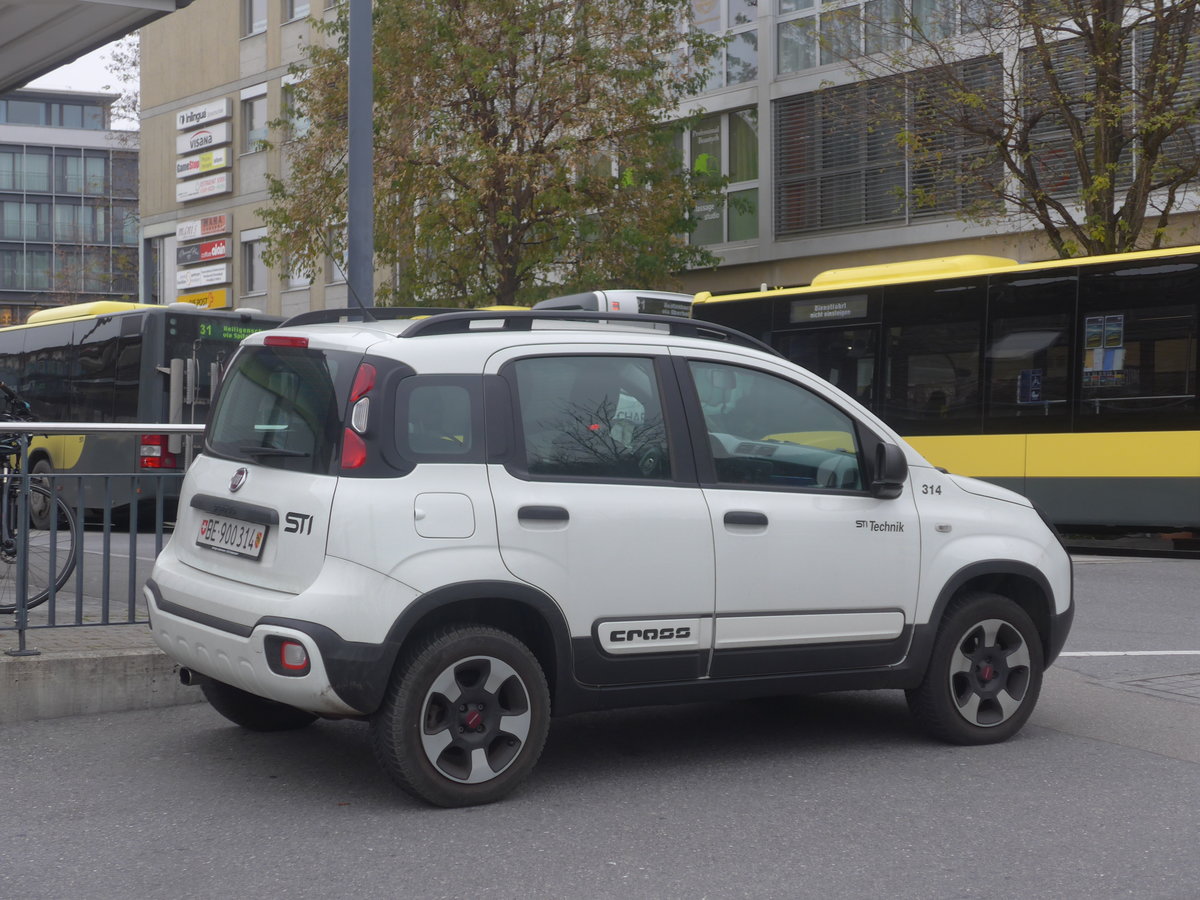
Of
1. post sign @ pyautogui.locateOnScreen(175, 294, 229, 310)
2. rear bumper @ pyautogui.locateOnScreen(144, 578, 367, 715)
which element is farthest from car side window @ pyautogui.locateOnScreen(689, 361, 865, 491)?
post sign @ pyautogui.locateOnScreen(175, 294, 229, 310)

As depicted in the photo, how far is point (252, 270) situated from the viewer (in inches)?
1705

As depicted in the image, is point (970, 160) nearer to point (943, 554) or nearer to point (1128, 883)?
point (943, 554)

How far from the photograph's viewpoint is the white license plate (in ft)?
17.6

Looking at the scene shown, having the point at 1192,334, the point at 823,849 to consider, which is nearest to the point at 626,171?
the point at 1192,334

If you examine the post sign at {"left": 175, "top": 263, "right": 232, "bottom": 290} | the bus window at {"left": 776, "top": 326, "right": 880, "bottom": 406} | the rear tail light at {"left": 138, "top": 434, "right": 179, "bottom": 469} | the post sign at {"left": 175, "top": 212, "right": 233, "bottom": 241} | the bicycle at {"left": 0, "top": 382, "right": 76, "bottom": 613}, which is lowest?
the bicycle at {"left": 0, "top": 382, "right": 76, "bottom": 613}

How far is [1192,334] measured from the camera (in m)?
15.1

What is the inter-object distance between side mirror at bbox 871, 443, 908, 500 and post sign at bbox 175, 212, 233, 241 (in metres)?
39.5

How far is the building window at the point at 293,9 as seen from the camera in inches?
1631

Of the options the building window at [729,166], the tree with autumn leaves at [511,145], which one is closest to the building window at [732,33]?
the building window at [729,166]

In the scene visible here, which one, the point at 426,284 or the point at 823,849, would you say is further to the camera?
the point at 426,284

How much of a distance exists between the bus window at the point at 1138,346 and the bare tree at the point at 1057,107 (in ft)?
10.9

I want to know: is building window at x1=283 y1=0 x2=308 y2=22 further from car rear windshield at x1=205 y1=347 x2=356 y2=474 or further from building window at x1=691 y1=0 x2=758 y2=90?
car rear windshield at x1=205 y1=347 x2=356 y2=474

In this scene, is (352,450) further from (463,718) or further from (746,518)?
(746,518)

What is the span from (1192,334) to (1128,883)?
11.7 metres
